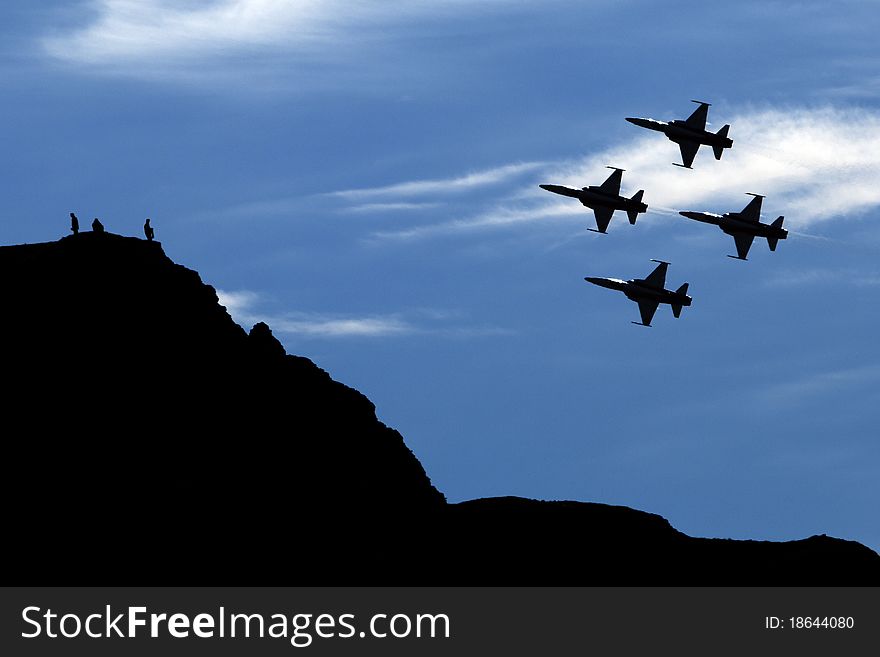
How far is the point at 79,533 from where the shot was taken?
19200 cm

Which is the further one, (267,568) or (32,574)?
(267,568)

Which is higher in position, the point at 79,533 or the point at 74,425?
the point at 74,425
